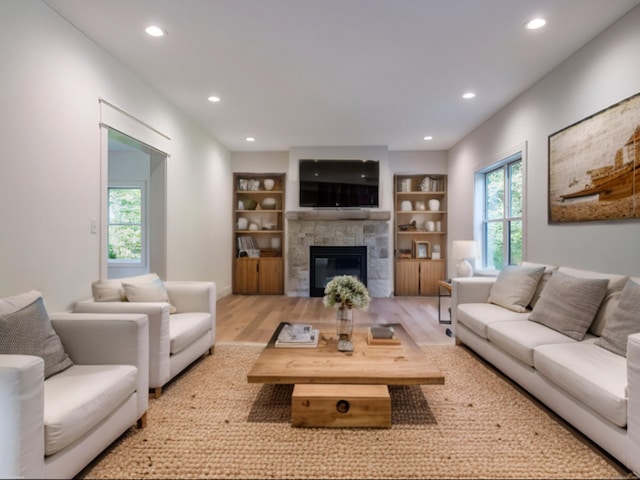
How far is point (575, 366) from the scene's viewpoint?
5.96 feet

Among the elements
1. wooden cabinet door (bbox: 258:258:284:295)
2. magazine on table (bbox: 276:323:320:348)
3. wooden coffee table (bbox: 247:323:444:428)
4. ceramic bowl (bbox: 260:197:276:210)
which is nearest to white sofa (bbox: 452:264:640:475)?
wooden coffee table (bbox: 247:323:444:428)

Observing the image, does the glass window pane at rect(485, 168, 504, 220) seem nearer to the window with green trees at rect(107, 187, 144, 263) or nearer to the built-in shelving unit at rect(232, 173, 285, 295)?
the built-in shelving unit at rect(232, 173, 285, 295)

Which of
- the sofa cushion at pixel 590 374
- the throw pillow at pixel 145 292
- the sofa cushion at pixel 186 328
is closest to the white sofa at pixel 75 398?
the sofa cushion at pixel 186 328

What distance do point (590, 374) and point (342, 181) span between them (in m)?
4.54

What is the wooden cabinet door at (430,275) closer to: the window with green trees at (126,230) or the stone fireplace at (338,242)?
the stone fireplace at (338,242)

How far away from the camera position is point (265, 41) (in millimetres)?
2711

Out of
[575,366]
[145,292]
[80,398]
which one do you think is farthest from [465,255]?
[80,398]

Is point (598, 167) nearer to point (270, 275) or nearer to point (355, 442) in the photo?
point (355, 442)

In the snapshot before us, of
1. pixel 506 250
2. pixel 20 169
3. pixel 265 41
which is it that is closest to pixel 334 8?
pixel 265 41

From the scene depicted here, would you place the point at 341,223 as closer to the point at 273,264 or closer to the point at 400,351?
the point at 273,264

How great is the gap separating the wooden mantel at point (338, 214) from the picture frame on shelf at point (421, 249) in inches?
32.2

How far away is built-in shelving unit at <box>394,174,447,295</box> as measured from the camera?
241 inches

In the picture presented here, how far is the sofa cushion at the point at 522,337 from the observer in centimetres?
221

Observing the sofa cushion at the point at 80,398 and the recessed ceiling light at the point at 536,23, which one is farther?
the recessed ceiling light at the point at 536,23
